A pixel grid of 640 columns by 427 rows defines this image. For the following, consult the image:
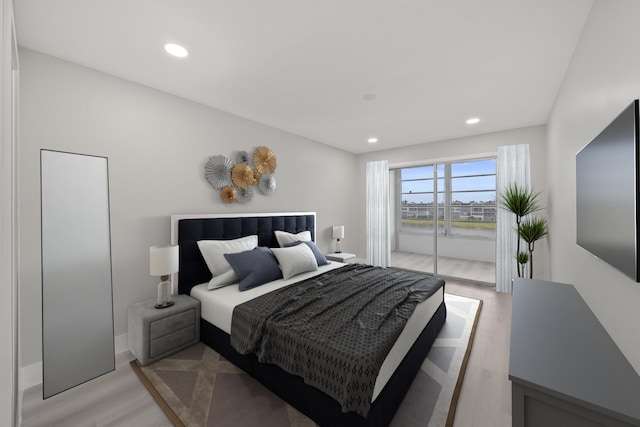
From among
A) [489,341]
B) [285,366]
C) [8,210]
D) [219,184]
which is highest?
[219,184]

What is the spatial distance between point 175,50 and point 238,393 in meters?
2.64

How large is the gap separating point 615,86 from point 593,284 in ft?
3.66

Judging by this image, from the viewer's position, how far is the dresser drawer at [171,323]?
7.06 feet

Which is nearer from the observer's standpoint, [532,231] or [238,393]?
[238,393]

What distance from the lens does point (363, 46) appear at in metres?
1.90

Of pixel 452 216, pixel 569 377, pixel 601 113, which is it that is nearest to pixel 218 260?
pixel 569 377

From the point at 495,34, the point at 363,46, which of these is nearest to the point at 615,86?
the point at 495,34

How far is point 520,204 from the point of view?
3.48m

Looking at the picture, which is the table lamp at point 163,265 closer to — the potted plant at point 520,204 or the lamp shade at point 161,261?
the lamp shade at point 161,261

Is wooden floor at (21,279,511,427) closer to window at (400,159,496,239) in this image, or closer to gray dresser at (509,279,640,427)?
gray dresser at (509,279,640,427)

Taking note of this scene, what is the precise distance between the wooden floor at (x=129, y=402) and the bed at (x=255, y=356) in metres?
0.41

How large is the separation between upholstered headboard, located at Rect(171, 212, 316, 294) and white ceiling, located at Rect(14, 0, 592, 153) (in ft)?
4.48

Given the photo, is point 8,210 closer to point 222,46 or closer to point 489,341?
point 222,46

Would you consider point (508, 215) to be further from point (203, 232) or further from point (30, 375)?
point (30, 375)
